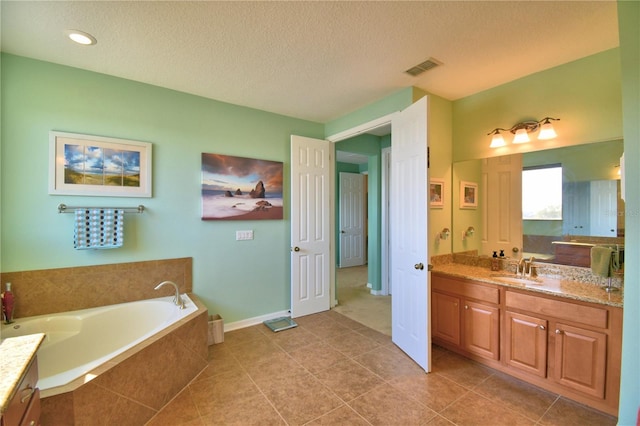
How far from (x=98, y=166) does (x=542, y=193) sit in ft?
13.4

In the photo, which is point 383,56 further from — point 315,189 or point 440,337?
point 440,337

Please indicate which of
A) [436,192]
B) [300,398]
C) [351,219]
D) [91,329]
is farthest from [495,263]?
[351,219]

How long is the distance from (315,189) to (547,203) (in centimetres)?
250

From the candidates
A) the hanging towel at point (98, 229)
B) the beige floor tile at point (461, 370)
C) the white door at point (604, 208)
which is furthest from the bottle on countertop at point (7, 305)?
the white door at point (604, 208)

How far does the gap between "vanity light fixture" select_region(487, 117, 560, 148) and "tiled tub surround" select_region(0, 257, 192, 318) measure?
3503 millimetres

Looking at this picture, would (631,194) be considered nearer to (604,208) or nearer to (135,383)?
(604,208)

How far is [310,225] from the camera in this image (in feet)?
12.1

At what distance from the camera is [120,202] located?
2.59 meters

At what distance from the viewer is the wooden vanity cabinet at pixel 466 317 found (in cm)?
234

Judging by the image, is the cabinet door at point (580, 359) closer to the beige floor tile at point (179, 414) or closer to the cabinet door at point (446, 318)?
the cabinet door at point (446, 318)

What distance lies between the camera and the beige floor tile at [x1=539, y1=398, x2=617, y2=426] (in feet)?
5.75

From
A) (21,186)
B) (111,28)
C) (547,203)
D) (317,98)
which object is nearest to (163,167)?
(21,186)

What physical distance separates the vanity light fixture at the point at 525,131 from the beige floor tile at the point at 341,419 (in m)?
2.74

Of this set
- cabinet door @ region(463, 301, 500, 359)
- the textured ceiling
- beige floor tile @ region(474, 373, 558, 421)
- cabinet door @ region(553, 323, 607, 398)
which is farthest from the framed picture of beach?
cabinet door @ region(553, 323, 607, 398)
